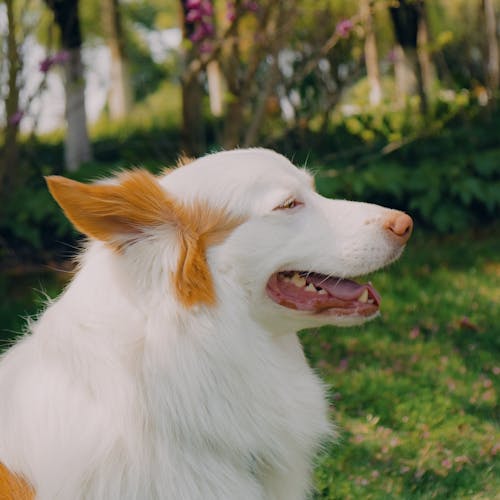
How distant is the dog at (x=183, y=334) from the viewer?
8.05 ft

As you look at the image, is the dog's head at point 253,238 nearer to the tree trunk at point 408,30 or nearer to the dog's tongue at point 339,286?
the dog's tongue at point 339,286

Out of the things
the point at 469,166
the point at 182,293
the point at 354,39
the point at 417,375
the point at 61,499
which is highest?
the point at 182,293

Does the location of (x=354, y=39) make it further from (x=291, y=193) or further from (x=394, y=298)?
(x=291, y=193)

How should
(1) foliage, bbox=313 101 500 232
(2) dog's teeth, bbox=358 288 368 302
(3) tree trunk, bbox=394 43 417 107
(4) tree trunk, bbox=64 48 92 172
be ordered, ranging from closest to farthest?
(2) dog's teeth, bbox=358 288 368 302 → (1) foliage, bbox=313 101 500 232 → (4) tree trunk, bbox=64 48 92 172 → (3) tree trunk, bbox=394 43 417 107

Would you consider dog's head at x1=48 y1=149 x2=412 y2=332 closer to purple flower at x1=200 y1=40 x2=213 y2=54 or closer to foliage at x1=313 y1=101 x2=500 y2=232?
purple flower at x1=200 y1=40 x2=213 y2=54

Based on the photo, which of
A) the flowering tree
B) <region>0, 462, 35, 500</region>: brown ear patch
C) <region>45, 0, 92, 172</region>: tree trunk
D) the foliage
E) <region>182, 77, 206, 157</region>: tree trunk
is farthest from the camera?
<region>45, 0, 92, 172</region>: tree trunk

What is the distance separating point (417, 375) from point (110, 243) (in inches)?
122

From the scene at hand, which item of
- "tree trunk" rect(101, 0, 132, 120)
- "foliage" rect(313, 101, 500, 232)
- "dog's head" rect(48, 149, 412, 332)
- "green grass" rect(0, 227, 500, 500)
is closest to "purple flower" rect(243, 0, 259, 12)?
"foliage" rect(313, 101, 500, 232)

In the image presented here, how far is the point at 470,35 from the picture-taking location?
10.2 meters

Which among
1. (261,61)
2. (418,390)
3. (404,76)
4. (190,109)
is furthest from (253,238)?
(404,76)

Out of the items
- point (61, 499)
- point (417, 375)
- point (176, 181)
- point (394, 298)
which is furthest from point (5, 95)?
point (61, 499)

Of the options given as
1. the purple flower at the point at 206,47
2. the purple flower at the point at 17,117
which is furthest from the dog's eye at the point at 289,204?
the purple flower at the point at 17,117

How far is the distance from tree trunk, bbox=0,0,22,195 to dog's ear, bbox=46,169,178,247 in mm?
4762

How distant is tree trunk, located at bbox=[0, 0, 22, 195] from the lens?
671 centimetres
